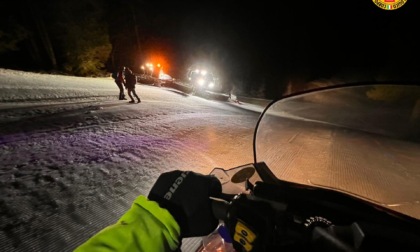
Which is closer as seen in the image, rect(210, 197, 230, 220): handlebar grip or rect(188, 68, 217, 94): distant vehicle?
rect(210, 197, 230, 220): handlebar grip

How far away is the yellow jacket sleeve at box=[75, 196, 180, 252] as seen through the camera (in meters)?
0.97

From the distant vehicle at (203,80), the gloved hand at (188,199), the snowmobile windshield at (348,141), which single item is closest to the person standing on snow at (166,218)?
the gloved hand at (188,199)

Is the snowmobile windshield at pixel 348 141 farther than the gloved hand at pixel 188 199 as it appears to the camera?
Yes

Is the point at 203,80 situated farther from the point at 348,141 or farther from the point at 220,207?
the point at 220,207

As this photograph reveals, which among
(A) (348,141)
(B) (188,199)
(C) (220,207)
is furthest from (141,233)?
(A) (348,141)

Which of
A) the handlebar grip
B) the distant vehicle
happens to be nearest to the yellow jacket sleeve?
the handlebar grip

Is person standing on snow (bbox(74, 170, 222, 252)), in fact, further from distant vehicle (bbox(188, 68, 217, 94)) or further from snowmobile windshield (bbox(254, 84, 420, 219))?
distant vehicle (bbox(188, 68, 217, 94))

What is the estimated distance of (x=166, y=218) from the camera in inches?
43.6

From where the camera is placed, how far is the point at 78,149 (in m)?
4.74

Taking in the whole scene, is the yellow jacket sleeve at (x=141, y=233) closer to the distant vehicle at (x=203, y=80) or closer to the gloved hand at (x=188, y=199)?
the gloved hand at (x=188, y=199)

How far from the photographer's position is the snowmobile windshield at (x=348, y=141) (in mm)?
1793

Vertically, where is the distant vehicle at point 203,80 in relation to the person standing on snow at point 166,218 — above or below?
below

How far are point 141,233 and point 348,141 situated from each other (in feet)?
27.0

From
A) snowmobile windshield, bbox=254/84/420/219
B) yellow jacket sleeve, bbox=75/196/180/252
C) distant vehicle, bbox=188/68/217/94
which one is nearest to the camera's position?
yellow jacket sleeve, bbox=75/196/180/252
